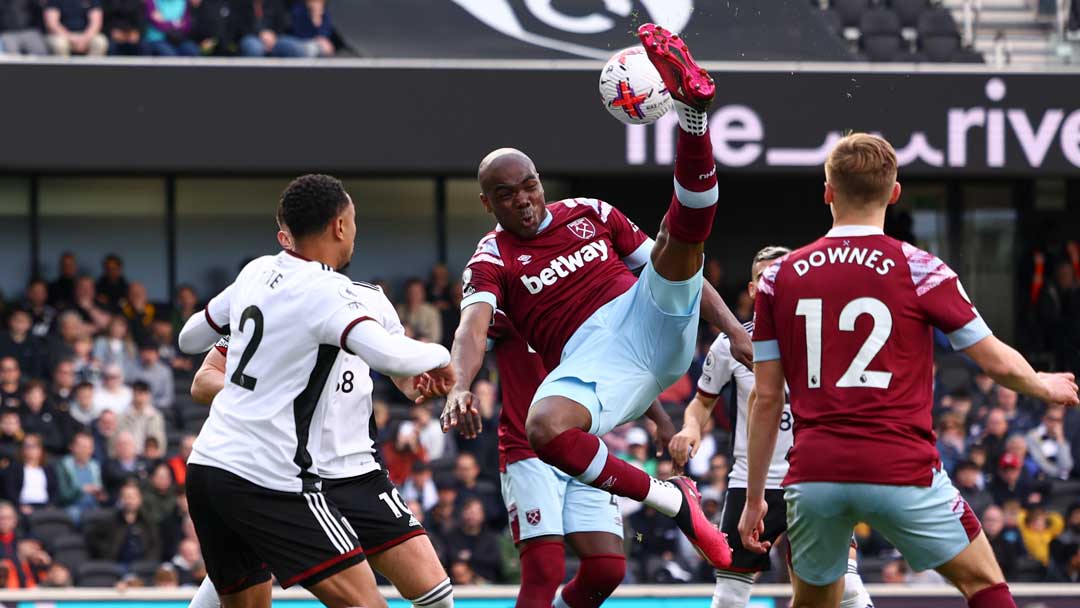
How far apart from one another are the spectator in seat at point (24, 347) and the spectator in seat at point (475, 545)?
462cm

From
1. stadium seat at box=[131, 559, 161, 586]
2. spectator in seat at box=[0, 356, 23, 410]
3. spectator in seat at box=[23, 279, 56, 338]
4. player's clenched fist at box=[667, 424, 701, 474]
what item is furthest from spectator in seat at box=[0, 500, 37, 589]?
player's clenched fist at box=[667, 424, 701, 474]

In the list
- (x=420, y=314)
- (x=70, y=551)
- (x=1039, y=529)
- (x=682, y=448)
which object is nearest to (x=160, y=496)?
(x=70, y=551)

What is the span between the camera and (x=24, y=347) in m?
15.1

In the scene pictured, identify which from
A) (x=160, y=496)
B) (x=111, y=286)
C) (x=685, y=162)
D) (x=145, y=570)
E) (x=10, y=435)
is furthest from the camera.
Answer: (x=111, y=286)

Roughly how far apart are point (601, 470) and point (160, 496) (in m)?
7.06

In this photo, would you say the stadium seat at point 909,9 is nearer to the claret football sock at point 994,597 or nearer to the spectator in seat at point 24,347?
the spectator in seat at point 24,347

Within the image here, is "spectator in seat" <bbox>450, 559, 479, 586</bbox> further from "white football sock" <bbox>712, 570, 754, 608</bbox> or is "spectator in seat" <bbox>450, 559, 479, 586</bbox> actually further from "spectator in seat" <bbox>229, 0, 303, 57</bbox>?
"spectator in seat" <bbox>229, 0, 303, 57</bbox>

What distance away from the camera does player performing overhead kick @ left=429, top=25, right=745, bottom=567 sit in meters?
6.39

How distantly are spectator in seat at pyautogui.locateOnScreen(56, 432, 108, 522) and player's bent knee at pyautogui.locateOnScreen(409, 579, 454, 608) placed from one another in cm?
725

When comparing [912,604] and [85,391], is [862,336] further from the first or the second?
[85,391]

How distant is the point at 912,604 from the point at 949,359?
570cm

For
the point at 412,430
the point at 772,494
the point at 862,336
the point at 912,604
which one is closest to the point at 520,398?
the point at 772,494

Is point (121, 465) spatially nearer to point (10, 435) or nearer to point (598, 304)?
point (10, 435)

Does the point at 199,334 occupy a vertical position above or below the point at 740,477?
above
